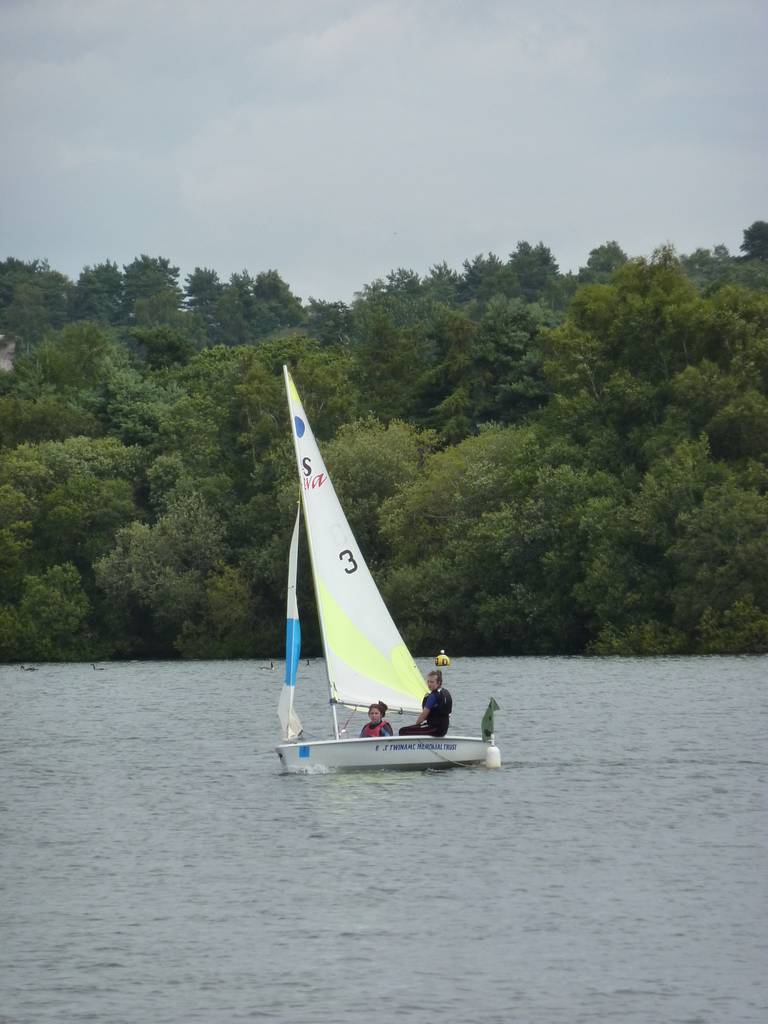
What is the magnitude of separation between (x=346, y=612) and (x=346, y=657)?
1.00 meters

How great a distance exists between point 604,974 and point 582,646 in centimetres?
6363

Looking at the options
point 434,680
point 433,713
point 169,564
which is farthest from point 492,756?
point 169,564

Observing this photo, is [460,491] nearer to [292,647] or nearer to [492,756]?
[492,756]

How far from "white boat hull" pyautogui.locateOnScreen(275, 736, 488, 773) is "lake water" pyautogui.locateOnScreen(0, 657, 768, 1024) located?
1.62 feet

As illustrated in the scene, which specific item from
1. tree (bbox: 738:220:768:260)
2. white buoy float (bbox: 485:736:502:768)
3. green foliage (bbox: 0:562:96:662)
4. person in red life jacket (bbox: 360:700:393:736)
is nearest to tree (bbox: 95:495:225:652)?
green foliage (bbox: 0:562:96:662)

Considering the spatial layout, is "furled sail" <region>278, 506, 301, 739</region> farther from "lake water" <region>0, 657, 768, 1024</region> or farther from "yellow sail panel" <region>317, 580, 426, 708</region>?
"lake water" <region>0, 657, 768, 1024</region>

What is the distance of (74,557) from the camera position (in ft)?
322

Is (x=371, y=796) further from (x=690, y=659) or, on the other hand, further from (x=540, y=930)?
(x=690, y=659)

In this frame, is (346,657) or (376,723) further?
(346,657)

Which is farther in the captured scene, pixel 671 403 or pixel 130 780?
pixel 671 403

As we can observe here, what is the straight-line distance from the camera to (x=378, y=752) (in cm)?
3297

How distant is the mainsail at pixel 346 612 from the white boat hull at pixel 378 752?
102 centimetres

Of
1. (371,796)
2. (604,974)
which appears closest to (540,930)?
(604,974)

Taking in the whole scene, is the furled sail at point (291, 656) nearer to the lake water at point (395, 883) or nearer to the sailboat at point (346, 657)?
the sailboat at point (346, 657)
